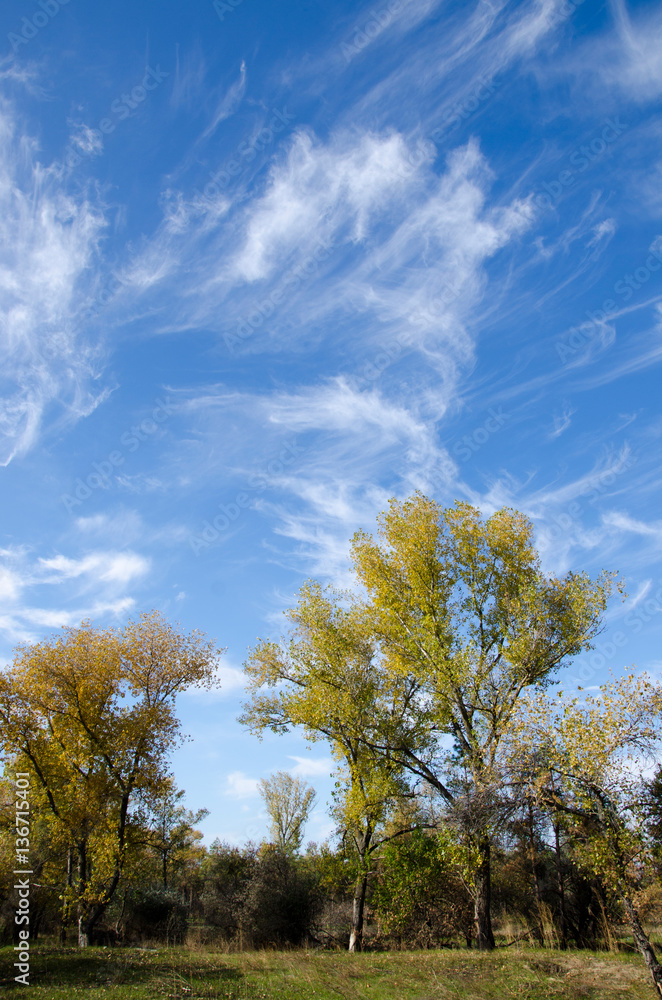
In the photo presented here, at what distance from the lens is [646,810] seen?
12.3 metres

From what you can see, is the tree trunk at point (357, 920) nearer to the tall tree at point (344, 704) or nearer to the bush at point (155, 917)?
the tall tree at point (344, 704)

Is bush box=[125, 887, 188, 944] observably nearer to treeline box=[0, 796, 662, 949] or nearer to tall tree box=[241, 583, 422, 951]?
treeline box=[0, 796, 662, 949]

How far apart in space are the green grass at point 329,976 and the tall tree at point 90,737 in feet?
12.7

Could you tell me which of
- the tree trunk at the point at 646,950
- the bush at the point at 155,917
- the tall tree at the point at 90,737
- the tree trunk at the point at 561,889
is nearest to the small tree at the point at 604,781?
the tree trunk at the point at 646,950

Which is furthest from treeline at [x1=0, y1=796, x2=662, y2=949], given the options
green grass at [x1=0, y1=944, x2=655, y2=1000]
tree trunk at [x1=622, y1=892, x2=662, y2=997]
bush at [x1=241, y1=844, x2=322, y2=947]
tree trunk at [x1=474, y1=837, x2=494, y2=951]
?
tree trunk at [x1=622, y1=892, x2=662, y2=997]

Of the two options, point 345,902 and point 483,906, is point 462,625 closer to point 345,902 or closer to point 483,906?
point 483,906

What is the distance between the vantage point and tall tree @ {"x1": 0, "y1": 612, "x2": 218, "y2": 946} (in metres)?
20.1

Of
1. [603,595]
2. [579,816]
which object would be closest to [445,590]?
[603,595]

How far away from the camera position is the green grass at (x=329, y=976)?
37.1 ft

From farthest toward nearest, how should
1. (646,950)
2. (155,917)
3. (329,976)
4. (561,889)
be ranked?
(155,917), (561,889), (329,976), (646,950)

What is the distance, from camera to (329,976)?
1355cm

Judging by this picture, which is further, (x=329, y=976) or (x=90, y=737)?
(x=90, y=737)

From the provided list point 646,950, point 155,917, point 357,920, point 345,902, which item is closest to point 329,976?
point 646,950

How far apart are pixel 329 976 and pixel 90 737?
12.9 meters
